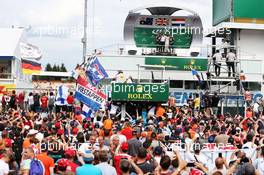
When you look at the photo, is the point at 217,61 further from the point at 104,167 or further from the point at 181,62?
the point at 104,167

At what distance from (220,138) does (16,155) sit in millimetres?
4649

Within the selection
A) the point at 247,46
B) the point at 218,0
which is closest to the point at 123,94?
the point at 247,46

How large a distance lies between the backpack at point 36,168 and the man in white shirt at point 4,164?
0.38 meters

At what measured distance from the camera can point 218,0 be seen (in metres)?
46.7

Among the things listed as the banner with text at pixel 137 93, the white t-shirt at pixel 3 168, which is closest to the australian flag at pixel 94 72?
the banner with text at pixel 137 93

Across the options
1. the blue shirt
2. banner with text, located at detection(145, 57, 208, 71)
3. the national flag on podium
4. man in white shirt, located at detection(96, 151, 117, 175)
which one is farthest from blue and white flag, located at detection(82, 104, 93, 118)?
the national flag on podium

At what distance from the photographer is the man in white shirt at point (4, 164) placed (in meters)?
9.58

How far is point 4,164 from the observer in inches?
381

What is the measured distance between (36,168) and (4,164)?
0.50 m

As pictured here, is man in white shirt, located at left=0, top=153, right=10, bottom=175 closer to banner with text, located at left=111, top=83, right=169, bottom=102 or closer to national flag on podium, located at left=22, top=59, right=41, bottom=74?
banner with text, located at left=111, top=83, right=169, bottom=102

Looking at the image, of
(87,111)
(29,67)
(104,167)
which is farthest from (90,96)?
(29,67)

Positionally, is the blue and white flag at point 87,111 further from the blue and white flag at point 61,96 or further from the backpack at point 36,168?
the backpack at point 36,168

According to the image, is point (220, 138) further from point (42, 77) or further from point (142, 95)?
point (42, 77)

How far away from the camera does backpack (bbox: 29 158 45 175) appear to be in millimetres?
9719
